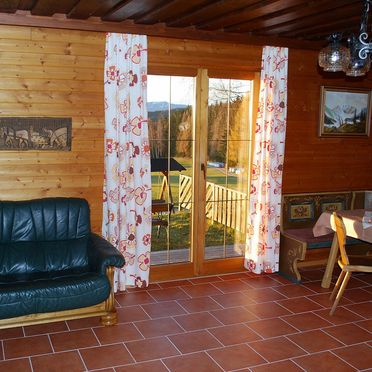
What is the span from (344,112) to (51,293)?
154 inches

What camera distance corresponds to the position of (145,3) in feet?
12.6

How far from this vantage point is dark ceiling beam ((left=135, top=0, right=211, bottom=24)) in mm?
3793

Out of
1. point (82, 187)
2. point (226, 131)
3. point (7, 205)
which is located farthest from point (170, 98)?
point (7, 205)

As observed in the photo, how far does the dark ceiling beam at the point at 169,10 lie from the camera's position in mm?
3793

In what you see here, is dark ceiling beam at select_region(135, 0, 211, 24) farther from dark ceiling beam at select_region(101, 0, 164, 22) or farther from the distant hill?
the distant hill

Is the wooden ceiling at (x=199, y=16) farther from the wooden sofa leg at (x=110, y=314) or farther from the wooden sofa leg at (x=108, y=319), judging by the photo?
the wooden sofa leg at (x=108, y=319)

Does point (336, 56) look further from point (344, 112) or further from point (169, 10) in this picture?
point (344, 112)

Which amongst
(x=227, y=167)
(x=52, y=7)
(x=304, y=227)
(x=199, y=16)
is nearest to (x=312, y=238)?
(x=304, y=227)

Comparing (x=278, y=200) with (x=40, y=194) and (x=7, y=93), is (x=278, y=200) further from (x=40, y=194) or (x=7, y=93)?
(x=7, y=93)

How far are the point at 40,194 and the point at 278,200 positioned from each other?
2.46m

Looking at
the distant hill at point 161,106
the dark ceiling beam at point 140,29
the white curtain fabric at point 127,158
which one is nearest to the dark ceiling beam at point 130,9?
the dark ceiling beam at point 140,29

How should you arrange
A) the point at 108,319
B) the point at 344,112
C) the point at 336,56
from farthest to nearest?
1. the point at 344,112
2. the point at 108,319
3. the point at 336,56

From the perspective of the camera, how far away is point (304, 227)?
5.71 meters

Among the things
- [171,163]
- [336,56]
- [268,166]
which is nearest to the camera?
[336,56]
